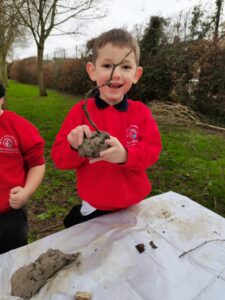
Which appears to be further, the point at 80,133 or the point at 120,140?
the point at 120,140

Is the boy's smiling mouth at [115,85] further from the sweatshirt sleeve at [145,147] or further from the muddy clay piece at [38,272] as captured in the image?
the muddy clay piece at [38,272]

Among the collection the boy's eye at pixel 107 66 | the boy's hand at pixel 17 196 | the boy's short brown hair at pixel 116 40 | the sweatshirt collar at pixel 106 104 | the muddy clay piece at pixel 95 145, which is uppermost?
the boy's short brown hair at pixel 116 40

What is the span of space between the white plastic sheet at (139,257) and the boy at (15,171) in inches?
13.1

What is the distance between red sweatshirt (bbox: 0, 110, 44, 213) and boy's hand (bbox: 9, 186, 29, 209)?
9 cm

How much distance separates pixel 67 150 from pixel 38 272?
601 millimetres

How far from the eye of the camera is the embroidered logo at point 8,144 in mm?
1593

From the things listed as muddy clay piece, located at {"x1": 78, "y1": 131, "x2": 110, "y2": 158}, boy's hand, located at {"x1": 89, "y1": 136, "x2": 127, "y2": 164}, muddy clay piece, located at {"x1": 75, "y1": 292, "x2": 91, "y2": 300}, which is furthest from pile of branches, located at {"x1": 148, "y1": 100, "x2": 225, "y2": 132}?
muddy clay piece, located at {"x1": 75, "y1": 292, "x2": 91, "y2": 300}

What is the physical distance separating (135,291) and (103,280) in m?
0.15

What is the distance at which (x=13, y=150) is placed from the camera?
1.63 meters

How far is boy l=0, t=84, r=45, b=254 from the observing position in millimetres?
1599

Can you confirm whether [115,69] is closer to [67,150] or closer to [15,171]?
[67,150]

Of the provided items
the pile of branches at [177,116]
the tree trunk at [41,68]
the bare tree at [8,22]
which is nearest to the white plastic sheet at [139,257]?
the pile of branches at [177,116]

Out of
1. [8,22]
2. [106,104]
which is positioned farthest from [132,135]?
[8,22]

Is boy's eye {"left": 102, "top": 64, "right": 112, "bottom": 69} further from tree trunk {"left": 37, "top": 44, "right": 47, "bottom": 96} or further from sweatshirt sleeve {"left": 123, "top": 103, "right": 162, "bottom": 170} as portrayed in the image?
tree trunk {"left": 37, "top": 44, "right": 47, "bottom": 96}
